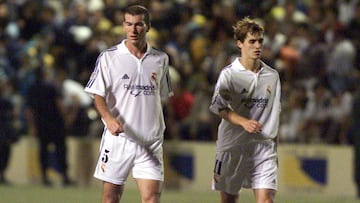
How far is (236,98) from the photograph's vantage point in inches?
446

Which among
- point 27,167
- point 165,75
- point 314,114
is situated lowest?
point 27,167

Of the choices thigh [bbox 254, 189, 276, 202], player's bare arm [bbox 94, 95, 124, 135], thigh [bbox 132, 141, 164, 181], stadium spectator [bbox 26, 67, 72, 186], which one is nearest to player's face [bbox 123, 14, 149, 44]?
player's bare arm [bbox 94, 95, 124, 135]

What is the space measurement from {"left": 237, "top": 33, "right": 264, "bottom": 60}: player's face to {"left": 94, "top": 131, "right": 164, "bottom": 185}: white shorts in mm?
1201

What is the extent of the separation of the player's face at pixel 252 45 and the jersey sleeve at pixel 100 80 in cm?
133

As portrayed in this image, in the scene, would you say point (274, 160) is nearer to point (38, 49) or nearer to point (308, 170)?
point (308, 170)

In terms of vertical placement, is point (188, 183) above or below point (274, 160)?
below

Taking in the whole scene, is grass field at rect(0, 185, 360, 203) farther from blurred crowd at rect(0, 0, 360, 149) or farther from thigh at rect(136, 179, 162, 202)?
thigh at rect(136, 179, 162, 202)

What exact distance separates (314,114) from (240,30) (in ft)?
28.5

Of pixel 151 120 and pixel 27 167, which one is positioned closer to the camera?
pixel 151 120

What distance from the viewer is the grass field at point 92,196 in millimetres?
17156

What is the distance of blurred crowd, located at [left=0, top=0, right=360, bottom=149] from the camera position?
20000 millimetres

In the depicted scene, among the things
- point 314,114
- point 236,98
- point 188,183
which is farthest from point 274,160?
point 188,183

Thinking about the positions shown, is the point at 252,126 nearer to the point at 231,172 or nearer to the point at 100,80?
the point at 231,172

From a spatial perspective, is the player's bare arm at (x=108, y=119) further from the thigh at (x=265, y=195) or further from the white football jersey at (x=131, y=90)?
the thigh at (x=265, y=195)
